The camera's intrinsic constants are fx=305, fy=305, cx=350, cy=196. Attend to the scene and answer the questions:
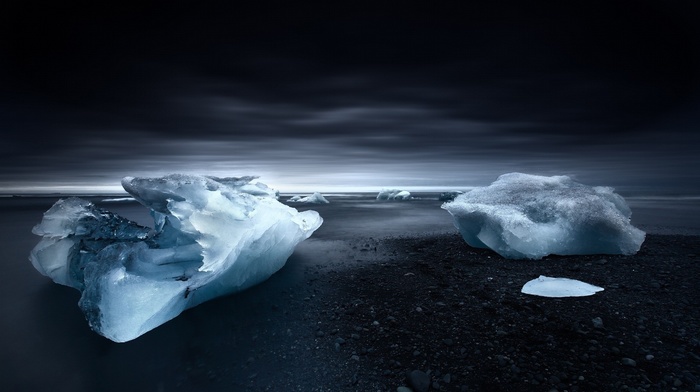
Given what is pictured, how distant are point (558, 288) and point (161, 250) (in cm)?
485

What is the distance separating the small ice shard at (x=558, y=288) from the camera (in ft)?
12.0

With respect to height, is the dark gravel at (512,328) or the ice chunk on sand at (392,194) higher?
the ice chunk on sand at (392,194)

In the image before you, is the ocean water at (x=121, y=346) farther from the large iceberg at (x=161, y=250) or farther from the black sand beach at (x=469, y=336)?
the large iceberg at (x=161, y=250)


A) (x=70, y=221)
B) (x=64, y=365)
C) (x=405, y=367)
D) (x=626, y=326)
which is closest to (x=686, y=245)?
(x=626, y=326)

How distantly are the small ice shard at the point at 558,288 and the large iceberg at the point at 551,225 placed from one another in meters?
1.41

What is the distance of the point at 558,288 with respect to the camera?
3771 mm

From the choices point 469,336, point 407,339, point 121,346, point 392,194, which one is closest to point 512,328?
point 469,336

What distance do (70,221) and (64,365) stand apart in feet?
7.05

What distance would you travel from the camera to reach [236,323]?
3.50 meters

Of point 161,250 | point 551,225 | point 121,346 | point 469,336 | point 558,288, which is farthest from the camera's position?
point 551,225

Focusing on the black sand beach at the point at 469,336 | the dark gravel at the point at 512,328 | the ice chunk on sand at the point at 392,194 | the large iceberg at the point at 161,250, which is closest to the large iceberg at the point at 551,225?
the dark gravel at the point at 512,328

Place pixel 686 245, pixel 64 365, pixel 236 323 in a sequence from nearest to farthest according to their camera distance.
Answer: pixel 64 365, pixel 236 323, pixel 686 245

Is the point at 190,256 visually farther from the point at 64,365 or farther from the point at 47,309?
the point at 47,309

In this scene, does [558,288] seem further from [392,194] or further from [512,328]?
[392,194]
